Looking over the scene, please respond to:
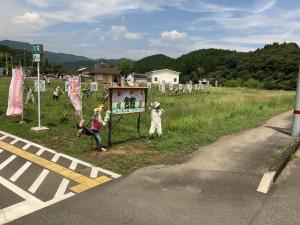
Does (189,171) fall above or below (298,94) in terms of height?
below

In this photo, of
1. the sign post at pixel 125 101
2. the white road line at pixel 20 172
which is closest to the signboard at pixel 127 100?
the sign post at pixel 125 101

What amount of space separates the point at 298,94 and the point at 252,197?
6245 millimetres

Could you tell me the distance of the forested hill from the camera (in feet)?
225

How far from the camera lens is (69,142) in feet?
33.2

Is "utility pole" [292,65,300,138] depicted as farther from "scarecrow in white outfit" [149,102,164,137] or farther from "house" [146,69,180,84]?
"house" [146,69,180,84]

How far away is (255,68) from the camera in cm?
7762

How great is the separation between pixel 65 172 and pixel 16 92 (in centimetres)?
734

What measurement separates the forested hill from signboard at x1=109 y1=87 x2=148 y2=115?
61380 mm

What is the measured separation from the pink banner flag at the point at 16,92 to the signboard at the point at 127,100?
5.57m

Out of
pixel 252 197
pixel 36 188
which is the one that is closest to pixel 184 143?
pixel 252 197

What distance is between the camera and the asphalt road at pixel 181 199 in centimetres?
484

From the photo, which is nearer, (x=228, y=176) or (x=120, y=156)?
(x=228, y=176)

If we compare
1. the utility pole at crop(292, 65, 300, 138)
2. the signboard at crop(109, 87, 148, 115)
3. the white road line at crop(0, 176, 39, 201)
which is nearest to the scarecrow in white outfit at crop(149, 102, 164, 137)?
the signboard at crop(109, 87, 148, 115)

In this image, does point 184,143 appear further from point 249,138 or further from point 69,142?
point 69,142
